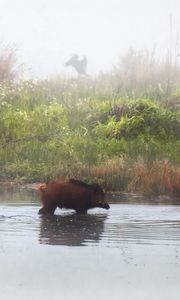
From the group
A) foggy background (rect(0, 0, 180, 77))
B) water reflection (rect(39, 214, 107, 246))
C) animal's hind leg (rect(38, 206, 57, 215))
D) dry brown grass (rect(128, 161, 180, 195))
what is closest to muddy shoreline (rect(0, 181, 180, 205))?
dry brown grass (rect(128, 161, 180, 195))

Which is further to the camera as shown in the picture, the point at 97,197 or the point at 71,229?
the point at 97,197

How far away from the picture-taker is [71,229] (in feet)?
38.5

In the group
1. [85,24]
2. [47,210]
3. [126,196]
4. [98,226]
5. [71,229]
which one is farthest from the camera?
[85,24]

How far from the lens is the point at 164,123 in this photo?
2208 cm

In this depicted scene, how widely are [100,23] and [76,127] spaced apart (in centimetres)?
7705

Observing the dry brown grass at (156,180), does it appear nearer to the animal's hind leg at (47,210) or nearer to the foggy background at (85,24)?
the animal's hind leg at (47,210)

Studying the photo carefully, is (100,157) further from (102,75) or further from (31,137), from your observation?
(102,75)

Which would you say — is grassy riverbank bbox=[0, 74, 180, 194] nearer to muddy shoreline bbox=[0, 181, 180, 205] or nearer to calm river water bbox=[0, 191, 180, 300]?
muddy shoreline bbox=[0, 181, 180, 205]

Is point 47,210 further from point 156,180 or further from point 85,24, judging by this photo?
point 85,24

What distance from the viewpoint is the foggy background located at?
9331 cm

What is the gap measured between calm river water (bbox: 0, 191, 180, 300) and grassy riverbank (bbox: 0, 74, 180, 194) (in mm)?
3017

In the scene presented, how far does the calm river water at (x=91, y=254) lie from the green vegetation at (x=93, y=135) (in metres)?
3.03

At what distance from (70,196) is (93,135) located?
27.5 feet

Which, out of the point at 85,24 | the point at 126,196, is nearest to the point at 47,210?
the point at 126,196
